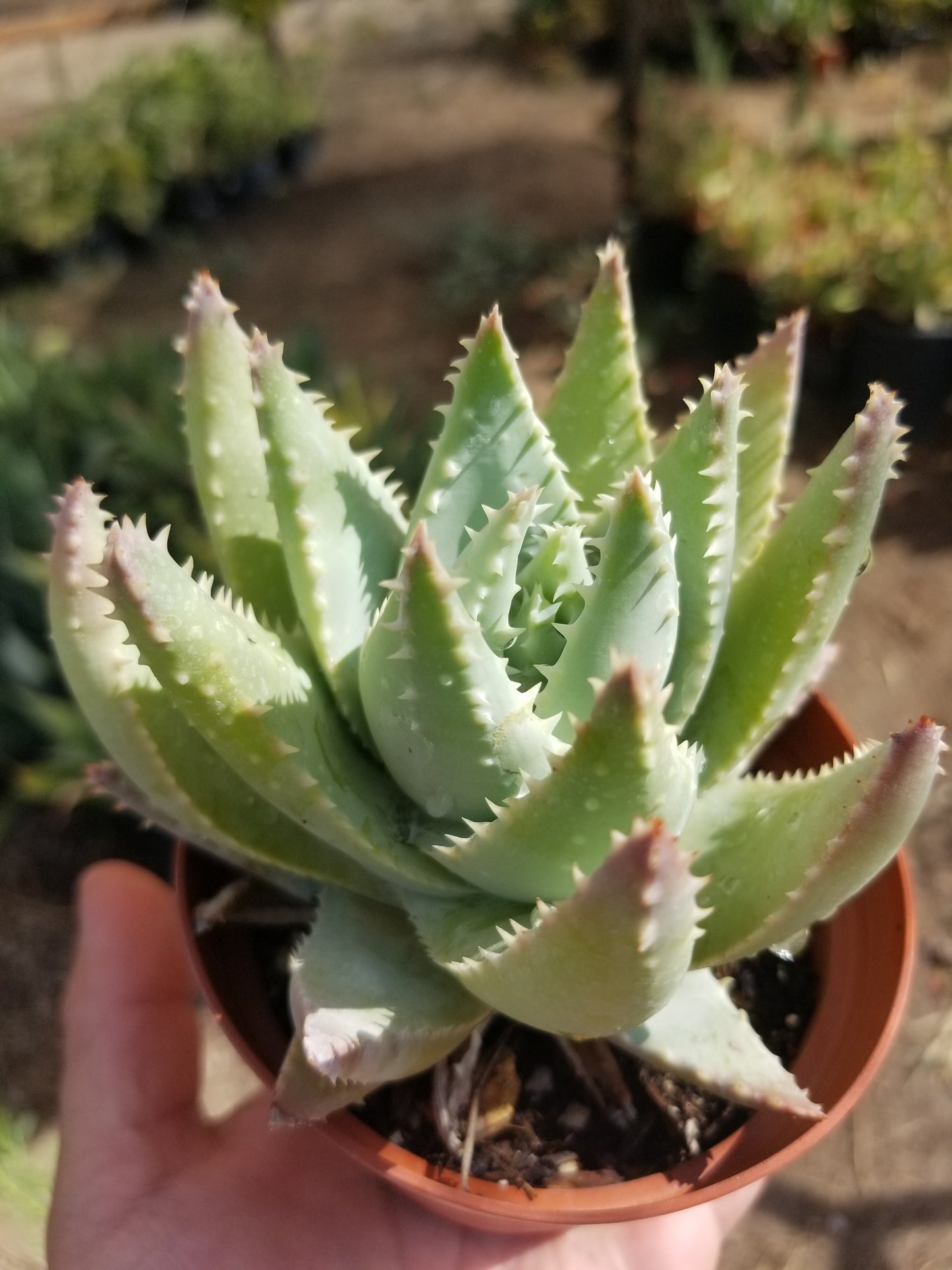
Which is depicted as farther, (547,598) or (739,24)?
(739,24)

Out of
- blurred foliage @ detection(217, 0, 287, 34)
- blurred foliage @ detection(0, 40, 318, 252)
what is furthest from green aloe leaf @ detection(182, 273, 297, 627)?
blurred foliage @ detection(217, 0, 287, 34)

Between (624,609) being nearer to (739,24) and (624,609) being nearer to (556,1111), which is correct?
(556,1111)

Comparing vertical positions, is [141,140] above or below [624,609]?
above

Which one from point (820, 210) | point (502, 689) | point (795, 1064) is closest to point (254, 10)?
point (820, 210)

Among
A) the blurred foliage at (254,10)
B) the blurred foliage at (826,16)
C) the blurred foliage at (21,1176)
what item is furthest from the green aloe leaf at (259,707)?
the blurred foliage at (254,10)

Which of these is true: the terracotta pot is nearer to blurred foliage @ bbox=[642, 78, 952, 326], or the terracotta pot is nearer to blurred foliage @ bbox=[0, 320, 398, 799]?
blurred foliage @ bbox=[0, 320, 398, 799]

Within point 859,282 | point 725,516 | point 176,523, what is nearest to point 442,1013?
point 725,516
